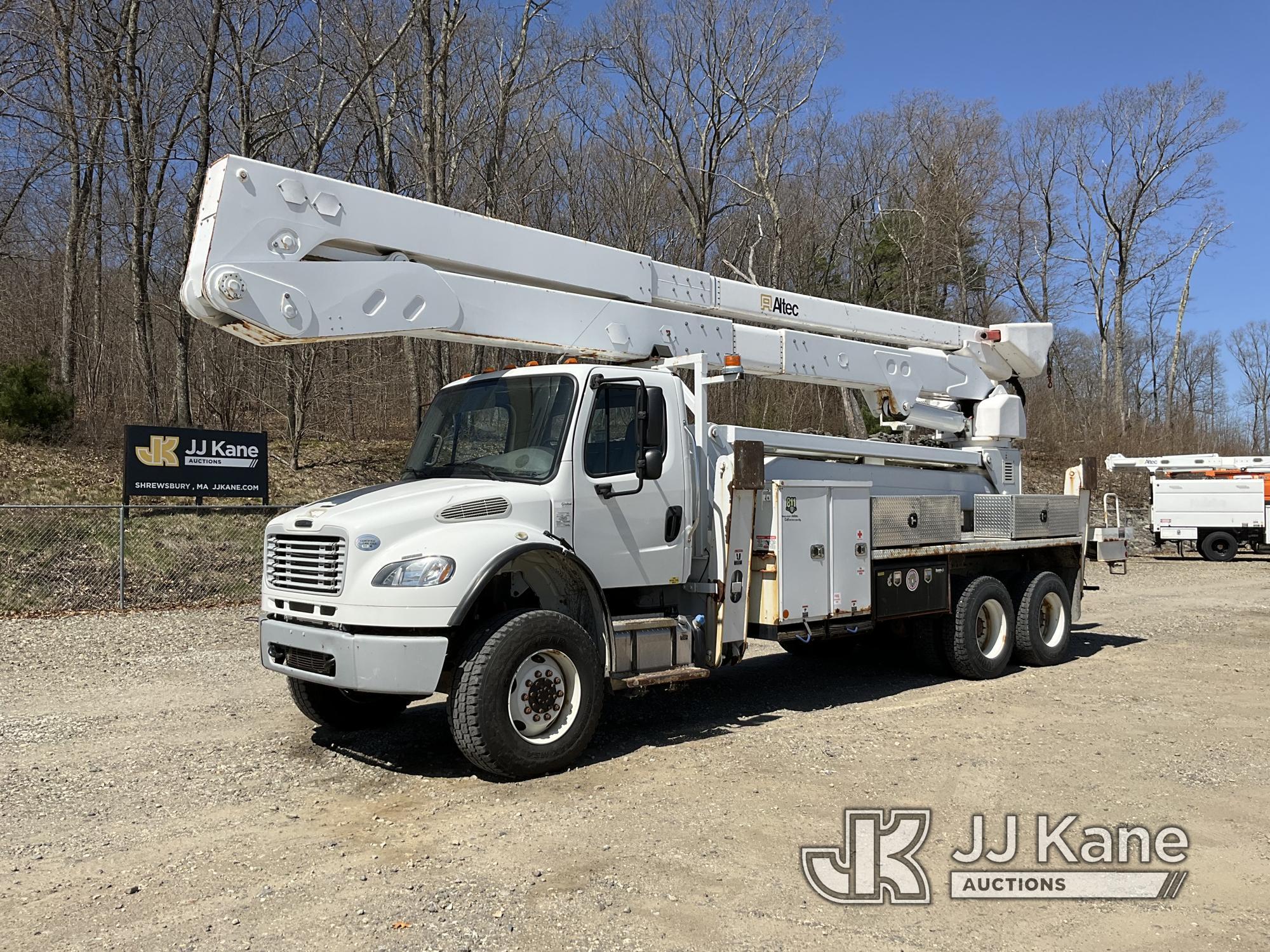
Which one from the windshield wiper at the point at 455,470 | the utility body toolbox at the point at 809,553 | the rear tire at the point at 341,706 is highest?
the windshield wiper at the point at 455,470

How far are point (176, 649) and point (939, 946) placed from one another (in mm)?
9956

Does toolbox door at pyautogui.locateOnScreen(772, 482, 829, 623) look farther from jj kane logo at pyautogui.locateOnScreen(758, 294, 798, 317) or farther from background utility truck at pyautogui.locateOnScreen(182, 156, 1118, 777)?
jj kane logo at pyautogui.locateOnScreen(758, 294, 798, 317)

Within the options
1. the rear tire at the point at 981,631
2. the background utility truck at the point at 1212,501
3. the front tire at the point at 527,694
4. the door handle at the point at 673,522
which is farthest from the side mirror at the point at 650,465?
the background utility truck at the point at 1212,501

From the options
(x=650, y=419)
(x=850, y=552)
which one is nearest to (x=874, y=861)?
(x=650, y=419)

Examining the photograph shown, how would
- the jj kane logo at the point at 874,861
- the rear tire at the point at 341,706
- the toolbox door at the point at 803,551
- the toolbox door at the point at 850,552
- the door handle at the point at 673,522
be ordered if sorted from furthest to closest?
the toolbox door at the point at 850,552
the toolbox door at the point at 803,551
the door handle at the point at 673,522
the rear tire at the point at 341,706
the jj kane logo at the point at 874,861

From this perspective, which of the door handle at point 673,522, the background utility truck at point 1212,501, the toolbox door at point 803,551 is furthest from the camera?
the background utility truck at point 1212,501

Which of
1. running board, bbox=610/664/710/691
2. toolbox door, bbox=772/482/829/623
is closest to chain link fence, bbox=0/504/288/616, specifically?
running board, bbox=610/664/710/691

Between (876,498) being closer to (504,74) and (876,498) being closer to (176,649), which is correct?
(176,649)

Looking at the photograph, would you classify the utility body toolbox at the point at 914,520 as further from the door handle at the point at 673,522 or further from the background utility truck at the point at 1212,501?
the background utility truck at the point at 1212,501

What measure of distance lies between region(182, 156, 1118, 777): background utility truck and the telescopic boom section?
0.02 meters

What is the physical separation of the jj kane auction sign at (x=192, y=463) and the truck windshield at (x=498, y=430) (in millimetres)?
9446

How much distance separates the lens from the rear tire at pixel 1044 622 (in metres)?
10.8

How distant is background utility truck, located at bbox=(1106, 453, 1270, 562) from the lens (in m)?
27.0

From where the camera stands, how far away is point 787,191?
3631cm
